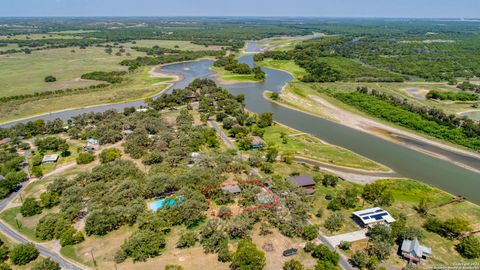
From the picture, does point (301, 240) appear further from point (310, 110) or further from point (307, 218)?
point (310, 110)

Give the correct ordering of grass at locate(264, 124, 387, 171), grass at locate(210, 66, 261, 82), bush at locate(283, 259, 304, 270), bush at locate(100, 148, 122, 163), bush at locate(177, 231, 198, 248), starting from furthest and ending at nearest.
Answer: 1. grass at locate(210, 66, 261, 82)
2. grass at locate(264, 124, 387, 171)
3. bush at locate(100, 148, 122, 163)
4. bush at locate(177, 231, 198, 248)
5. bush at locate(283, 259, 304, 270)

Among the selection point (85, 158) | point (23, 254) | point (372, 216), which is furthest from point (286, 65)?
point (23, 254)

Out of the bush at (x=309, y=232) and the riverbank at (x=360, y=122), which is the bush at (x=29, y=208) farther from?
the riverbank at (x=360, y=122)

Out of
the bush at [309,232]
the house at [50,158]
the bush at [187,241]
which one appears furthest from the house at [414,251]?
the house at [50,158]

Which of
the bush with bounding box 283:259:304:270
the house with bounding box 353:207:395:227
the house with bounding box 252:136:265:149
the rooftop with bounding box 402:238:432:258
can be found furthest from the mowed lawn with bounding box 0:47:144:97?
the rooftop with bounding box 402:238:432:258

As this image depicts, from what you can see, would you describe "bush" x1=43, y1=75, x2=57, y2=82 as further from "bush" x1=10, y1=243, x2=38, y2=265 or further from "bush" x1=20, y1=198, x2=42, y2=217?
"bush" x1=10, y1=243, x2=38, y2=265

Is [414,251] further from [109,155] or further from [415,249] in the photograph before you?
[109,155]
